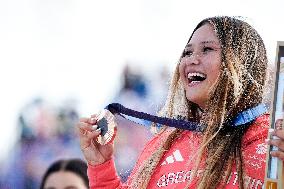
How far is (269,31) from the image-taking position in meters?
1.51

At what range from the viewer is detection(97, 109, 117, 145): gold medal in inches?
41.1

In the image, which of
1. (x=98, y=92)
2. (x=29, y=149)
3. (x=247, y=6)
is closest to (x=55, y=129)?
(x=29, y=149)

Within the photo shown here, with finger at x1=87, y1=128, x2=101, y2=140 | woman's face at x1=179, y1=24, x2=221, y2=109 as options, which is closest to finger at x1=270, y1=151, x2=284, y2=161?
woman's face at x1=179, y1=24, x2=221, y2=109

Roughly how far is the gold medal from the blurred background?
666 mm

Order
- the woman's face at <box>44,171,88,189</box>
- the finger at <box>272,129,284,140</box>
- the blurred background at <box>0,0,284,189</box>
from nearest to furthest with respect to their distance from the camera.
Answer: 1. the finger at <box>272,129,284,140</box>
2. the woman's face at <box>44,171,88,189</box>
3. the blurred background at <box>0,0,284,189</box>

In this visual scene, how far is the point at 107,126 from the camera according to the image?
104 centimetres

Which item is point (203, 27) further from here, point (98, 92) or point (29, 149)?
point (29, 149)

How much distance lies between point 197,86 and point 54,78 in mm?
838

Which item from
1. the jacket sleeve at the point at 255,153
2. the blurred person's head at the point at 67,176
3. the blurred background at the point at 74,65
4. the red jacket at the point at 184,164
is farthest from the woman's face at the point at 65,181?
the jacket sleeve at the point at 255,153

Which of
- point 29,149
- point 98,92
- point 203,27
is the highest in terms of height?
point 203,27

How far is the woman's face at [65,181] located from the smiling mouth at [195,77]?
546 millimetres

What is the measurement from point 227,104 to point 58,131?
3.22 feet

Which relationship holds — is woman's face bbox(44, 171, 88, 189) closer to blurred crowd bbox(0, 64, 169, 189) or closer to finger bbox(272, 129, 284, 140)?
blurred crowd bbox(0, 64, 169, 189)

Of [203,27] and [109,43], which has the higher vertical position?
[203,27]
